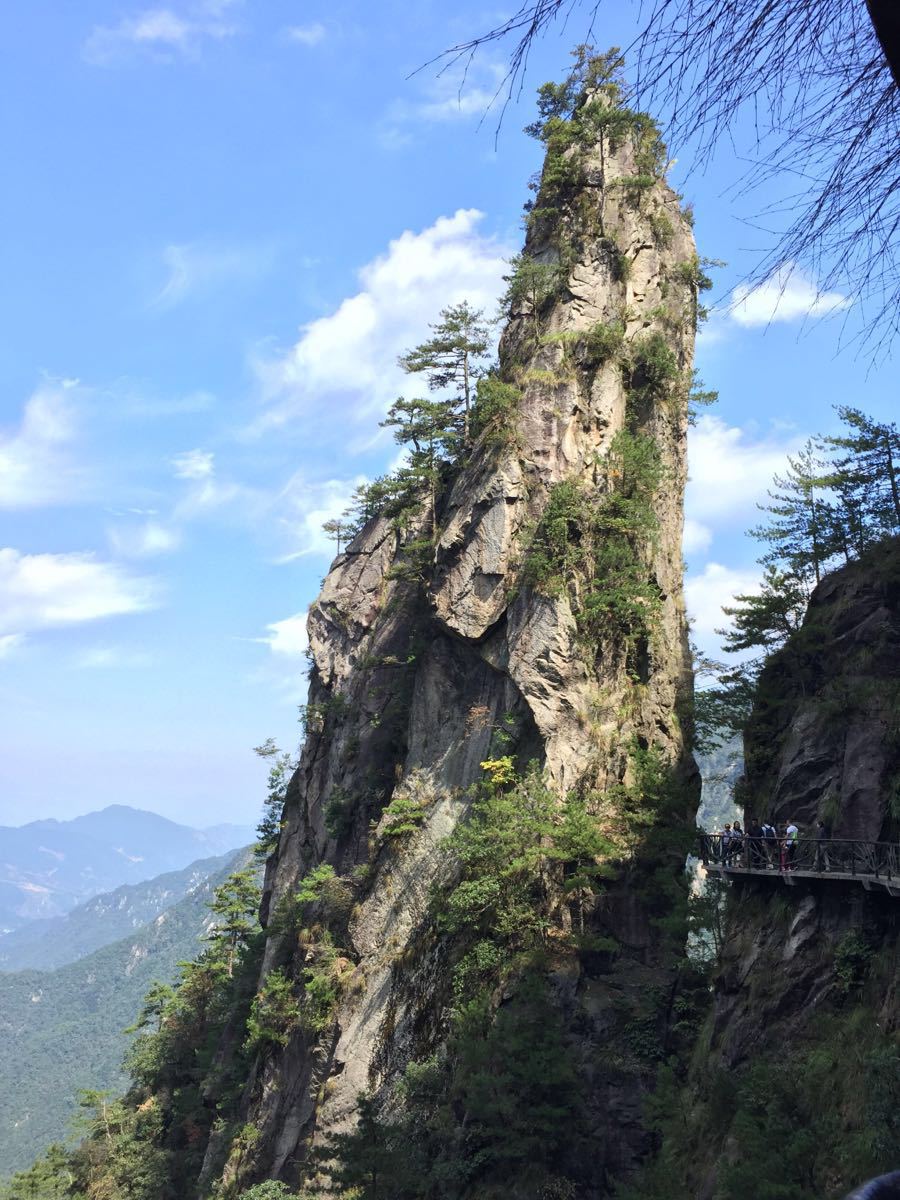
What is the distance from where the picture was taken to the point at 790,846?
16781mm

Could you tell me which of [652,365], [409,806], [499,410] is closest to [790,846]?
[409,806]

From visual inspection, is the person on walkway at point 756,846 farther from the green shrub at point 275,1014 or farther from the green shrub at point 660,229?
Answer: the green shrub at point 660,229

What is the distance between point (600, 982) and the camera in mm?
22391

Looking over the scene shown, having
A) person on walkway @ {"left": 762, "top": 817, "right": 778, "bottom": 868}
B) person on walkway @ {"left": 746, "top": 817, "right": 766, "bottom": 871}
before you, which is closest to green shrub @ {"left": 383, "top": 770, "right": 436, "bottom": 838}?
person on walkway @ {"left": 746, "top": 817, "right": 766, "bottom": 871}

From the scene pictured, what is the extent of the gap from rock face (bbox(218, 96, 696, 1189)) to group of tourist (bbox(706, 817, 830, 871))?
490cm

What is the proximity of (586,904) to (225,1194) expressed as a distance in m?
17.7

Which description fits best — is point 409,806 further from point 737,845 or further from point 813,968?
point 813,968

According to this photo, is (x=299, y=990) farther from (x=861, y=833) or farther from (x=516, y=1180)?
(x=861, y=833)

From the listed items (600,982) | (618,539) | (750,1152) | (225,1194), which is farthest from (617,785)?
(225,1194)

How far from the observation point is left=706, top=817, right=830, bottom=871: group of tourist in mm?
16078

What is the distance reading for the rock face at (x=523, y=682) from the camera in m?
25.2

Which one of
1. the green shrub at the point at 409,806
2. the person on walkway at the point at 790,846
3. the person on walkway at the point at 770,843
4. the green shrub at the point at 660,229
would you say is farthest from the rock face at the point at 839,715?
the green shrub at the point at 660,229

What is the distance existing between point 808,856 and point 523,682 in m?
11.1

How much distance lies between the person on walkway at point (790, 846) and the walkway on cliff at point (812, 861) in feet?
0.07
